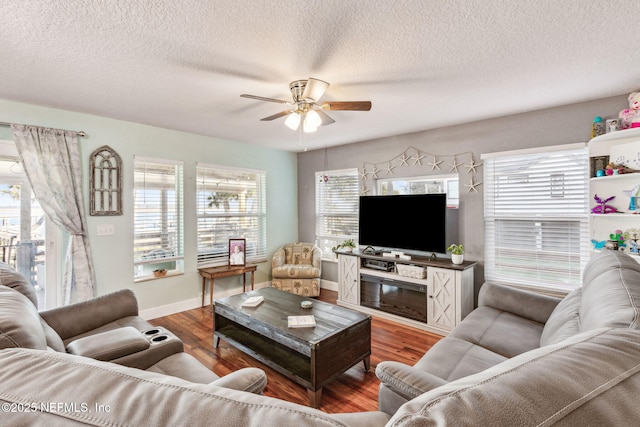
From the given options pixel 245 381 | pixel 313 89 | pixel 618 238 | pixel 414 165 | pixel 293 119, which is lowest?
pixel 245 381

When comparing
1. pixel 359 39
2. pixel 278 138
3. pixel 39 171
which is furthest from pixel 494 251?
pixel 39 171

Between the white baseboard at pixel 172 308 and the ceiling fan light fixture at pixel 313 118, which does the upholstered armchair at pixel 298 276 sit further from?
the ceiling fan light fixture at pixel 313 118

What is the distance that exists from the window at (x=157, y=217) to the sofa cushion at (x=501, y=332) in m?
3.51

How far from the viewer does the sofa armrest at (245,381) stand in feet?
3.53

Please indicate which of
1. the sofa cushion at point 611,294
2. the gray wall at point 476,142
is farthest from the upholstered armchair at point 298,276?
the sofa cushion at point 611,294

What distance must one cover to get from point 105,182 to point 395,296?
12.1 ft

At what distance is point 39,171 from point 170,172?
50.7 inches

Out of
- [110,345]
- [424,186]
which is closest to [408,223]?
[424,186]

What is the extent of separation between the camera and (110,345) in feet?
5.24

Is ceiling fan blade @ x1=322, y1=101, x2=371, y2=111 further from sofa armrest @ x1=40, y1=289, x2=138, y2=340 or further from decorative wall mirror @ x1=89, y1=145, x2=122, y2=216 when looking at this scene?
decorative wall mirror @ x1=89, y1=145, x2=122, y2=216

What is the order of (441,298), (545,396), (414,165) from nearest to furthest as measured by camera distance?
(545,396)
(441,298)
(414,165)

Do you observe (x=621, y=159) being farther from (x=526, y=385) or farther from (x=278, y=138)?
(x=278, y=138)

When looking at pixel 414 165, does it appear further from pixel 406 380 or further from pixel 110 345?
pixel 110 345

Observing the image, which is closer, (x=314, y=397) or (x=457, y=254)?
(x=314, y=397)
